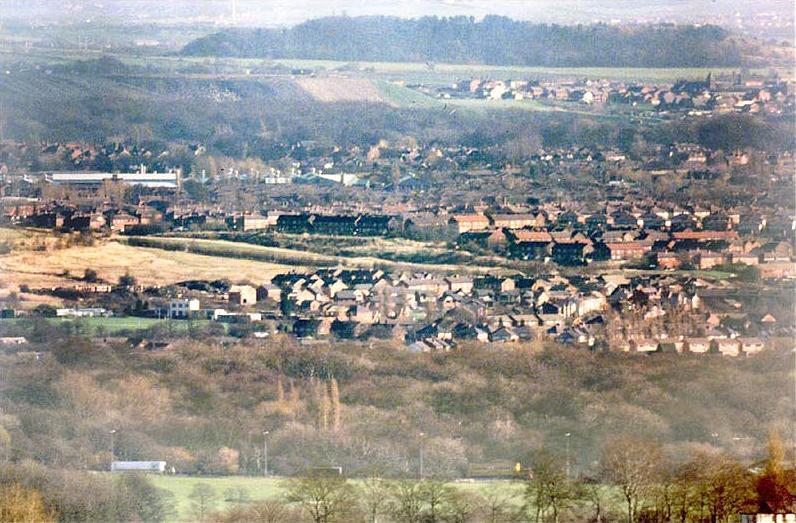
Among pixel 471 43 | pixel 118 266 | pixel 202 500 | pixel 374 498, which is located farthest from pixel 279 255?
pixel 374 498

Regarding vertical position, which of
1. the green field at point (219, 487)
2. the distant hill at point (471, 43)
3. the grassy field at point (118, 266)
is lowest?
the green field at point (219, 487)

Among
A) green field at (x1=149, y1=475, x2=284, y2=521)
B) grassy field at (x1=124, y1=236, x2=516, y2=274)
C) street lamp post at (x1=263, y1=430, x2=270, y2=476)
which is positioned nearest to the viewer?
green field at (x1=149, y1=475, x2=284, y2=521)

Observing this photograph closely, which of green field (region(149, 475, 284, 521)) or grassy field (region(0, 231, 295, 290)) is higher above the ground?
grassy field (region(0, 231, 295, 290))

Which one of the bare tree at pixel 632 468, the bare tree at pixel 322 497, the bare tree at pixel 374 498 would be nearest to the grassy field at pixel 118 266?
the bare tree at pixel 632 468

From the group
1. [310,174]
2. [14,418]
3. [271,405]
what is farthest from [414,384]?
[310,174]

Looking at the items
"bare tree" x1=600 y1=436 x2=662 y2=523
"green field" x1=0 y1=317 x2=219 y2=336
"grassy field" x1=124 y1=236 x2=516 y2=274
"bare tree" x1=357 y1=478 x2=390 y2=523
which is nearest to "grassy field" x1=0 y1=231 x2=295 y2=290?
"grassy field" x1=124 y1=236 x2=516 y2=274

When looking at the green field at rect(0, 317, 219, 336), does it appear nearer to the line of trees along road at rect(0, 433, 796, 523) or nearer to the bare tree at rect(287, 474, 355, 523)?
the line of trees along road at rect(0, 433, 796, 523)

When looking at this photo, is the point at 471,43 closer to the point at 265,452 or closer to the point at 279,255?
the point at 279,255

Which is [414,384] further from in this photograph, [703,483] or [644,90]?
[644,90]

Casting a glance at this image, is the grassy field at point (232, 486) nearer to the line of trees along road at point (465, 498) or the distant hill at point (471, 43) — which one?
the line of trees along road at point (465, 498)
